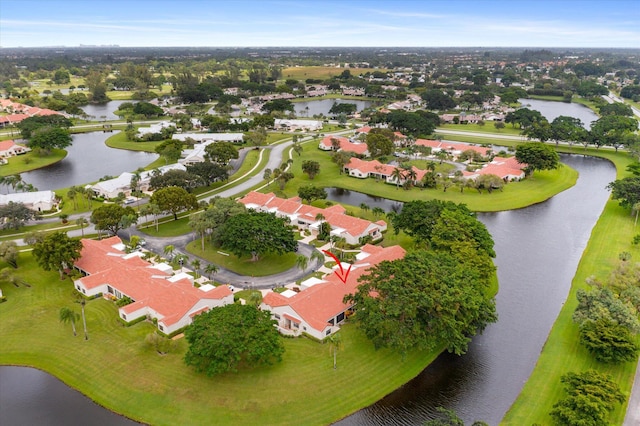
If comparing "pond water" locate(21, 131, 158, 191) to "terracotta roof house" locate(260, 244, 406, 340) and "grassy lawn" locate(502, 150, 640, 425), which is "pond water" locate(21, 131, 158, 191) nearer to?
"terracotta roof house" locate(260, 244, 406, 340)

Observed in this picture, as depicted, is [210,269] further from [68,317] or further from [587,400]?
[587,400]

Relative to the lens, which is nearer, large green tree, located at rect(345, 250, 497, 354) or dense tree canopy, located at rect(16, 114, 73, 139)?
large green tree, located at rect(345, 250, 497, 354)

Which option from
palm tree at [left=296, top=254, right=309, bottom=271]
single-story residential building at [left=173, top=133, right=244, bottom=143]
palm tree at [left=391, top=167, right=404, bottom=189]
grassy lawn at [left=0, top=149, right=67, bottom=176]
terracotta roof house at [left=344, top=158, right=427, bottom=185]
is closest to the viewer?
palm tree at [left=296, top=254, right=309, bottom=271]

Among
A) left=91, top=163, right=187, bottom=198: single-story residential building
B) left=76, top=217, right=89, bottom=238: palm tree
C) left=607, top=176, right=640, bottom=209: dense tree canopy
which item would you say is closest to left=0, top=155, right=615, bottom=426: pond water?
left=607, top=176, right=640, bottom=209: dense tree canopy

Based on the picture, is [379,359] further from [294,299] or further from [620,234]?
[620,234]

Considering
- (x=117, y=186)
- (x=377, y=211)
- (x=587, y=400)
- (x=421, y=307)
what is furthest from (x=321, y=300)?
(x=117, y=186)

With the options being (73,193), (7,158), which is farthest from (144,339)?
Result: (7,158)

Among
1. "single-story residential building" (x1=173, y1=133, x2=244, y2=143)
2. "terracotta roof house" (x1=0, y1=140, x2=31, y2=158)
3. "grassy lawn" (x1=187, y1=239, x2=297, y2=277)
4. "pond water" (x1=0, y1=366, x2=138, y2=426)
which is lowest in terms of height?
"pond water" (x1=0, y1=366, x2=138, y2=426)
